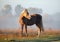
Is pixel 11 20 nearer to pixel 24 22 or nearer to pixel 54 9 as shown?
pixel 24 22

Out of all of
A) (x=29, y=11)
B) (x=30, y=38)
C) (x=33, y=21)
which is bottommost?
(x=30, y=38)

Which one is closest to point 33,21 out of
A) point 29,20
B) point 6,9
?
point 29,20

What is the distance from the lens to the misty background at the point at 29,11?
1.65 metres

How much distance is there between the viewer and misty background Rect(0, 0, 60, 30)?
1.65 m

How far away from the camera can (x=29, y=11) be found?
166 cm

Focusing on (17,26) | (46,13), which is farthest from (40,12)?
(17,26)

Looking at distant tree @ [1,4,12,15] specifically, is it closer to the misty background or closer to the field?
the misty background

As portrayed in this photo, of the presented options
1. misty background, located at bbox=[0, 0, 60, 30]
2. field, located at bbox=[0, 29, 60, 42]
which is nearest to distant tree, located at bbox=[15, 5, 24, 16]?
misty background, located at bbox=[0, 0, 60, 30]

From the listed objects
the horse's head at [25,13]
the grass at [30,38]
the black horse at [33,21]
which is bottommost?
the grass at [30,38]

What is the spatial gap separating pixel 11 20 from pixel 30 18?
201mm

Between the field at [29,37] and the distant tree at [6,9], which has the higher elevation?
the distant tree at [6,9]

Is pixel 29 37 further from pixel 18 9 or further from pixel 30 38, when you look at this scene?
pixel 18 9

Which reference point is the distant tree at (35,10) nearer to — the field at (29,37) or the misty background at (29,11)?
the misty background at (29,11)

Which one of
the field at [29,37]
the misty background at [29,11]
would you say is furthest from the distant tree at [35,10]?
the field at [29,37]
